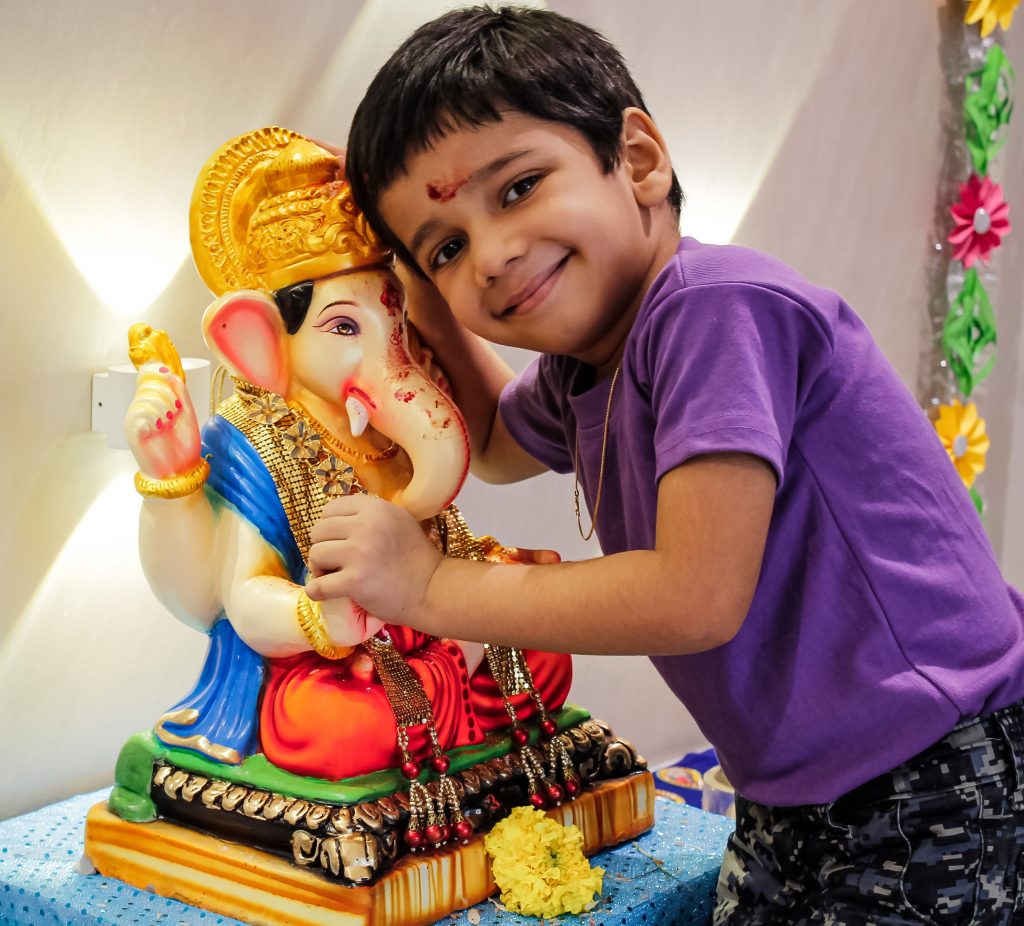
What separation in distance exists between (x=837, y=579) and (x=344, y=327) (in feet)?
1.33

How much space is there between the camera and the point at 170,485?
933 mm

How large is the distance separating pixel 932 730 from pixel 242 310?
582mm

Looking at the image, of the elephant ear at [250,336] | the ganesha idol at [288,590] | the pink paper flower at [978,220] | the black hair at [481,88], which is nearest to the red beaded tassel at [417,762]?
the ganesha idol at [288,590]

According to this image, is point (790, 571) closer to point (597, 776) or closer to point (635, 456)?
point (635, 456)

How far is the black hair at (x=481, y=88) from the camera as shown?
86 cm

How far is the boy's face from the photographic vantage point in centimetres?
87

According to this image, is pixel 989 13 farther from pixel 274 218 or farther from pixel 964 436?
pixel 274 218

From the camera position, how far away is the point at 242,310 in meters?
0.95

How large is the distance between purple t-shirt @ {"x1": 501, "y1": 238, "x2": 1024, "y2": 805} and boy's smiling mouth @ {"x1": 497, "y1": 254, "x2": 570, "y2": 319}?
7 cm

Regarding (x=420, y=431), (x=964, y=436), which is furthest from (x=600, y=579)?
(x=964, y=436)

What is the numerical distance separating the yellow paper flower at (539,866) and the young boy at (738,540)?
0.44 ft

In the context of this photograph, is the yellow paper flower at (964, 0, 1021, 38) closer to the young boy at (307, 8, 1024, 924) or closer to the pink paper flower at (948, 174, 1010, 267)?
the pink paper flower at (948, 174, 1010, 267)

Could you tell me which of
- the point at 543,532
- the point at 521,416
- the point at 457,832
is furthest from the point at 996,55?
the point at 457,832

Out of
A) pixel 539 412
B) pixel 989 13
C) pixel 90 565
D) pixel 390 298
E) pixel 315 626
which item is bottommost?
pixel 90 565
